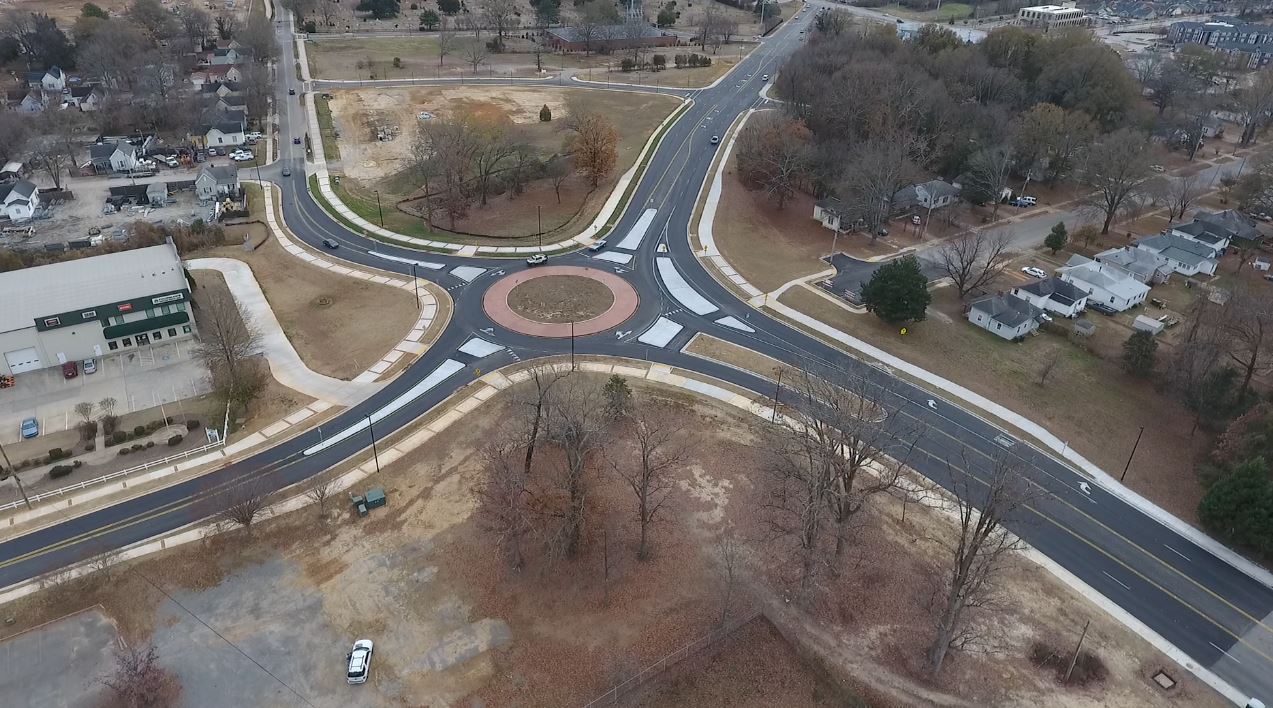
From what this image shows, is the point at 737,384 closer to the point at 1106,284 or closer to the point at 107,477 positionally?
the point at 1106,284

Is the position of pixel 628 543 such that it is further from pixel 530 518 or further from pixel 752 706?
pixel 752 706

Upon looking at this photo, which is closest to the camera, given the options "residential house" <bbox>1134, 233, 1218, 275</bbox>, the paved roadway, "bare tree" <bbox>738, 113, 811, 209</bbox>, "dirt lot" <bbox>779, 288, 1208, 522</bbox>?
the paved roadway

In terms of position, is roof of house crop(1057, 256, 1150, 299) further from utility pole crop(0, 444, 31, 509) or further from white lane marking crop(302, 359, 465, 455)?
utility pole crop(0, 444, 31, 509)

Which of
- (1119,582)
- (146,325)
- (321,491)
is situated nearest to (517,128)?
(146,325)

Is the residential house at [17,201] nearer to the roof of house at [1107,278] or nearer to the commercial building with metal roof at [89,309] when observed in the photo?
the commercial building with metal roof at [89,309]

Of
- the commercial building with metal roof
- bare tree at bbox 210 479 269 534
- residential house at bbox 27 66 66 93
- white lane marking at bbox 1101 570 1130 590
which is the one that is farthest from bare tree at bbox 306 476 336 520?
residential house at bbox 27 66 66 93

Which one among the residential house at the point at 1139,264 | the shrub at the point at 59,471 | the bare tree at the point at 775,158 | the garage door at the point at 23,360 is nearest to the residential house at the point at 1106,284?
the residential house at the point at 1139,264

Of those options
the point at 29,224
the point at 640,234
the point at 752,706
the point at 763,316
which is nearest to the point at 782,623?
the point at 752,706
